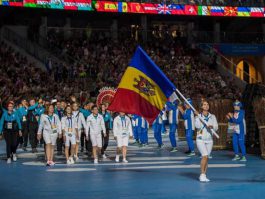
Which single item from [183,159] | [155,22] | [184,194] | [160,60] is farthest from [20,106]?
[155,22]

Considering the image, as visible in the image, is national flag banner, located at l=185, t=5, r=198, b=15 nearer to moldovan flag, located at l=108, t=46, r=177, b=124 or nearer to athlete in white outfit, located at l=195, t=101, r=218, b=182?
moldovan flag, located at l=108, t=46, r=177, b=124

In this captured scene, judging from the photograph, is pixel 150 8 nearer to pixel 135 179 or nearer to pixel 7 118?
pixel 7 118

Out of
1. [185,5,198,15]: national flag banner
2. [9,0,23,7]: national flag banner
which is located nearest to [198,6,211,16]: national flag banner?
[185,5,198,15]: national flag banner

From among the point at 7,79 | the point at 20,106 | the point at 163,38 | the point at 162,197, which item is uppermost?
the point at 163,38

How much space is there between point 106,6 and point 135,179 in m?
28.9

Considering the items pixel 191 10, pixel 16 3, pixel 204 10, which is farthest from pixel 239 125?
pixel 204 10

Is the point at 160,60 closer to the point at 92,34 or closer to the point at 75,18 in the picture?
the point at 92,34

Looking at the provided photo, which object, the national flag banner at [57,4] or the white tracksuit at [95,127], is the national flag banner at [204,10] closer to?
the national flag banner at [57,4]

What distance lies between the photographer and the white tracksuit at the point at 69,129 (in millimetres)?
16172

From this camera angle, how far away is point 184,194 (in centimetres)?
1053

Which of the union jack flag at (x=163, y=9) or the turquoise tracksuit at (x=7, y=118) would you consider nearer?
the turquoise tracksuit at (x=7, y=118)

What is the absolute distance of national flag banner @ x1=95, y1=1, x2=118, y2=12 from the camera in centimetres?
3991

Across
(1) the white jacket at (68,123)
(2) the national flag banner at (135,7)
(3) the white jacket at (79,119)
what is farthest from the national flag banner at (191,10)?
(1) the white jacket at (68,123)

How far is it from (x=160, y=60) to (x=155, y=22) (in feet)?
31.6
